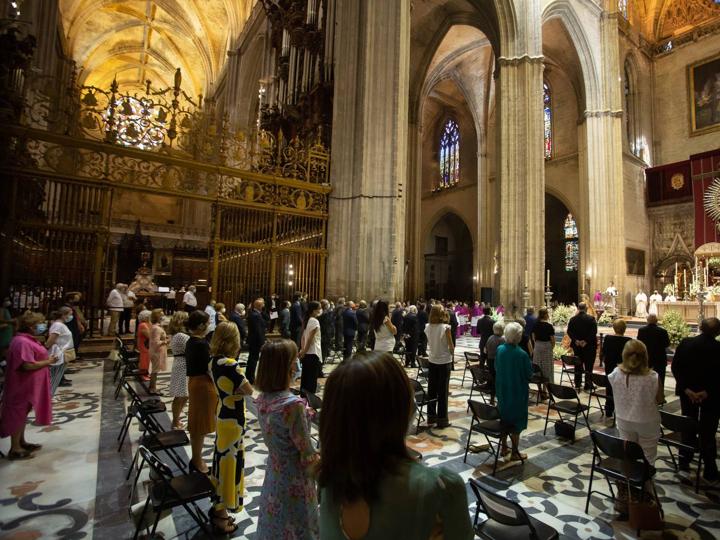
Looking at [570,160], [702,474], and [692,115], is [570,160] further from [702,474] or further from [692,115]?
[702,474]

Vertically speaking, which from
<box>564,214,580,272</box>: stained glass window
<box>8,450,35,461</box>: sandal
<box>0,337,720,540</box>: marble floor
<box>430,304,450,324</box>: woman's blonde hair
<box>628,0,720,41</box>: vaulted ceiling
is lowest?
<box>0,337,720,540</box>: marble floor

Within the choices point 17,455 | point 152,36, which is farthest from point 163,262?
point 17,455

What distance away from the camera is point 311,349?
209 inches

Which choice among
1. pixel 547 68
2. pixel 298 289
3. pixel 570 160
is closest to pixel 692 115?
pixel 570 160

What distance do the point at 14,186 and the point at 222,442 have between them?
7981 millimetres

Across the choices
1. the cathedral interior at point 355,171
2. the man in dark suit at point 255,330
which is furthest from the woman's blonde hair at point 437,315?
the man in dark suit at point 255,330

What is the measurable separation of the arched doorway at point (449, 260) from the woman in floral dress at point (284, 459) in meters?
30.1

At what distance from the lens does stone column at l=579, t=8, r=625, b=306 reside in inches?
765

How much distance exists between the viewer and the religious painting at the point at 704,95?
20906 millimetres

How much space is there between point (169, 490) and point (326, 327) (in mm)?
6064

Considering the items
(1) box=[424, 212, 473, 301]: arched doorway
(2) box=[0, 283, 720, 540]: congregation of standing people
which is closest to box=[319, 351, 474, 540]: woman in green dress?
(2) box=[0, 283, 720, 540]: congregation of standing people

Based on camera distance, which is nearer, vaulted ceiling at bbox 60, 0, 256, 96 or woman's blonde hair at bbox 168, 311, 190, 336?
woman's blonde hair at bbox 168, 311, 190, 336

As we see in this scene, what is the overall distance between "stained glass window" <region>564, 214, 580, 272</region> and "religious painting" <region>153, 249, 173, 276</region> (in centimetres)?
2515

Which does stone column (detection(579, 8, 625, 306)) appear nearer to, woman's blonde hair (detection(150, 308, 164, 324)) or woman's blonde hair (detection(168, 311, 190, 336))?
woman's blonde hair (detection(150, 308, 164, 324))
